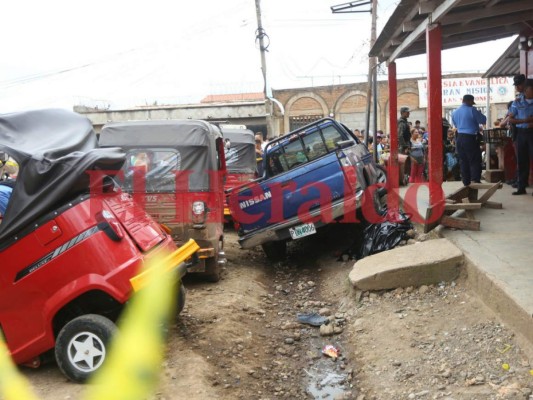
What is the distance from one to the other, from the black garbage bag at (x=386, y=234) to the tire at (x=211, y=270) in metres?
2.17

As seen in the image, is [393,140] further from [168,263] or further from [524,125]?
[168,263]

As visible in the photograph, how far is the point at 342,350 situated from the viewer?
211 inches

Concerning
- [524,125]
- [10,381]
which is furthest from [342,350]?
[524,125]

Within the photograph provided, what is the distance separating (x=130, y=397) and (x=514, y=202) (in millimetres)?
6496

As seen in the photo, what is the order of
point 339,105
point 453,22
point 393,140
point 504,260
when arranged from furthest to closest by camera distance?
point 339,105 → point 393,140 → point 453,22 → point 504,260

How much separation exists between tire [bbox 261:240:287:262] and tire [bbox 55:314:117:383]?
471 centimetres

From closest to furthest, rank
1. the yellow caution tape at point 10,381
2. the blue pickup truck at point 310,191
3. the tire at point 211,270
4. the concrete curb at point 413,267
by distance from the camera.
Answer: the yellow caution tape at point 10,381, the concrete curb at point 413,267, the tire at point 211,270, the blue pickup truck at point 310,191

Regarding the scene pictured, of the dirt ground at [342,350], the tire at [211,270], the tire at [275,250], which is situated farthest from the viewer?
the tire at [275,250]

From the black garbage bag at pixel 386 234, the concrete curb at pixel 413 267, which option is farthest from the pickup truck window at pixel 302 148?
the concrete curb at pixel 413 267

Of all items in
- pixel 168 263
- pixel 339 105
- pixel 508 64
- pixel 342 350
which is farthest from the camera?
pixel 339 105

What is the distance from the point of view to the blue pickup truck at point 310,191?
796cm

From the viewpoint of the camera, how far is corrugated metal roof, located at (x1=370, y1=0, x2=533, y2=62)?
6.97 m

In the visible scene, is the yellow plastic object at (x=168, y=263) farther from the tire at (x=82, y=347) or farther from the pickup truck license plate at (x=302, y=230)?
the pickup truck license plate at (x=302, y=230)

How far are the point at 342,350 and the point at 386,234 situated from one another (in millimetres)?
2666
